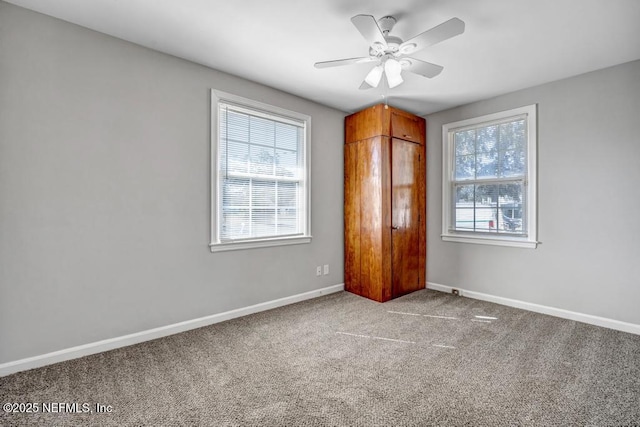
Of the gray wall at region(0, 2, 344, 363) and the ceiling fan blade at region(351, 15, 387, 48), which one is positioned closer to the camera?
the ceiling fan blade at region(351, 15, 387, 48)

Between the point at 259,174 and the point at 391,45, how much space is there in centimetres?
188

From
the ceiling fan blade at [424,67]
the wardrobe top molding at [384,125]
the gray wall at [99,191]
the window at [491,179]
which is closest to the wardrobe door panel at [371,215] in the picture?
the wardrobe top molding at [384,125]

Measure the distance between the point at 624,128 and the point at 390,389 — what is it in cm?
332

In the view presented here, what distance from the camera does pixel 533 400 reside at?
73.3 inches

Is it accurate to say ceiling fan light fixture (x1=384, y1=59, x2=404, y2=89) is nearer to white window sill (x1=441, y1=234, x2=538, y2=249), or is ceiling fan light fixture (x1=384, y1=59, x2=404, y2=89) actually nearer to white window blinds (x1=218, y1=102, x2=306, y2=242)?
white window blinds (x1=218, y1=102, x2=306, y2=242)

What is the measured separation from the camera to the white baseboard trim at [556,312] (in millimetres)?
2889

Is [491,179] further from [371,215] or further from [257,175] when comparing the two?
[257,175]

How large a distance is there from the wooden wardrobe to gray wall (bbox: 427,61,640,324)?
1.04 meters

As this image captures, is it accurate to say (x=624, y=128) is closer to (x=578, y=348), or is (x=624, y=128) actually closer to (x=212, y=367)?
(x=578, y=348)

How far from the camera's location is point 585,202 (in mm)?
3121

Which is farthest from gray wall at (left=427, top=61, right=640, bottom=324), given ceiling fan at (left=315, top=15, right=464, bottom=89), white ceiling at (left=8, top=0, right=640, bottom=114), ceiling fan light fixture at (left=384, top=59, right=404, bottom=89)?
ceiling fan light fixture at (left=384, top=59, right=404, bottom=89)

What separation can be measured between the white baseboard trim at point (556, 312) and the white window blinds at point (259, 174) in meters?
2.40

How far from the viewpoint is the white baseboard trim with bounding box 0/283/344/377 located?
215cm

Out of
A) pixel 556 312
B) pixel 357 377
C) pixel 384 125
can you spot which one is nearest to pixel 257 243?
pixel 357 377
